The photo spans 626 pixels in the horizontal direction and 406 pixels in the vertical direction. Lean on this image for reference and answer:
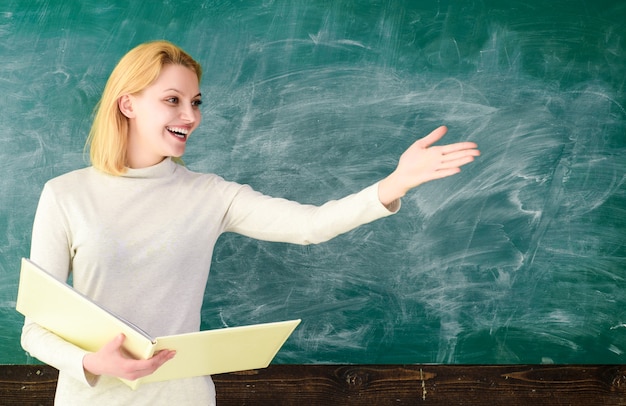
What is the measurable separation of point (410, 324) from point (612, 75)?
3.80ft

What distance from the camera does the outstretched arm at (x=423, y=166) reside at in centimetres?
146

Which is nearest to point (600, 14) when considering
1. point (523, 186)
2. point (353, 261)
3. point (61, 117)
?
point (523, 186)

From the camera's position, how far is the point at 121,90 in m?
1.74

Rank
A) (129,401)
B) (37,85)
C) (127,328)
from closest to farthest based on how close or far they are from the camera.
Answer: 1. (127,328)
2. (129,401)
3. (37,85)

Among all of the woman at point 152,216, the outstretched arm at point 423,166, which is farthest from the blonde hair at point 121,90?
the outstretched arm at point 423,166

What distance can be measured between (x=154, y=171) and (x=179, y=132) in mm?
111

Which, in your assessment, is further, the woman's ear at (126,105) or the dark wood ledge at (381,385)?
the dark wood ledge at (381,385)

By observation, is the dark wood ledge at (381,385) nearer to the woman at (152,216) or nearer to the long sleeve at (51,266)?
the woman at (152,216)

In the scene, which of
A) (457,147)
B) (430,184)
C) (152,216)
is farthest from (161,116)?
(430,184)

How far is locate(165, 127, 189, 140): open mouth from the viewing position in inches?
68.8

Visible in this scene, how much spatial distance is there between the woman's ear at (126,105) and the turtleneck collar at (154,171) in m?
0.13

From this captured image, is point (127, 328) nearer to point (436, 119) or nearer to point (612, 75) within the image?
point (436, 119)

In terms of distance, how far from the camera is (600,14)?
8.71 ft

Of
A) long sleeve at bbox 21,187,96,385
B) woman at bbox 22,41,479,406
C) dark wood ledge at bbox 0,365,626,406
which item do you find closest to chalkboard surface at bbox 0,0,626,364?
dark wood ledge at bbox 0,365,626,406
